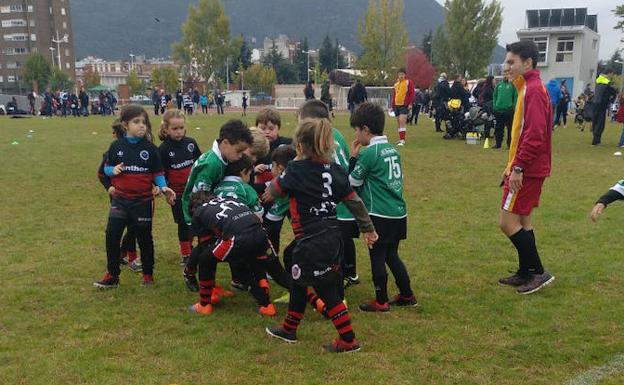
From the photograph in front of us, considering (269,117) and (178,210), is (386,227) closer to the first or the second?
(269,117)

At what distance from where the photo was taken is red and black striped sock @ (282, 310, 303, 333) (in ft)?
13.5

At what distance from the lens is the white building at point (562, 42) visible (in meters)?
56.3

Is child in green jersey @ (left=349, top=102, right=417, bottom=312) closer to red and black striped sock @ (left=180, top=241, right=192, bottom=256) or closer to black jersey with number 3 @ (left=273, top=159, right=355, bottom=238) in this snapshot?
black jersey with number 3 @ (left=273, top=159, right=355, bottom=238)

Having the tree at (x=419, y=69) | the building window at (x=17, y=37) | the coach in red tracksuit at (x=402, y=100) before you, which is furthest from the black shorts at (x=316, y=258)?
the building window at (x=17, y=37)

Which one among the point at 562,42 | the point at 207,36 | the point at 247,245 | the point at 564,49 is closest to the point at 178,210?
the point at 247,245

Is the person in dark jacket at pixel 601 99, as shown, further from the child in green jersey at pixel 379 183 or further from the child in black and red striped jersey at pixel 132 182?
the child in black and red striped jersey at pixel 132 182

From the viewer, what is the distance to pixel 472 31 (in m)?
62.1

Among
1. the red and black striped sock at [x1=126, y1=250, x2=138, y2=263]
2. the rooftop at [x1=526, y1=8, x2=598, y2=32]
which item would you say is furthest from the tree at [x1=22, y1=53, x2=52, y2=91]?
the red and black striped sock at [x1=126, y1=250, x2=138, y2=263]

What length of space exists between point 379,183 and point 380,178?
0.14ft

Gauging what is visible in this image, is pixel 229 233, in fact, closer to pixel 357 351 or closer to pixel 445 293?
pixel 357 351

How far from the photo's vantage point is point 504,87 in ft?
44.6

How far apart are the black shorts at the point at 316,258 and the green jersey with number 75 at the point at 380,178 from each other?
0.76 metres

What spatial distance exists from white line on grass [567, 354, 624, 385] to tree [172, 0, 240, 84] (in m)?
79.7

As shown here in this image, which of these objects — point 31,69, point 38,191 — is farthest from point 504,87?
point 31,69
